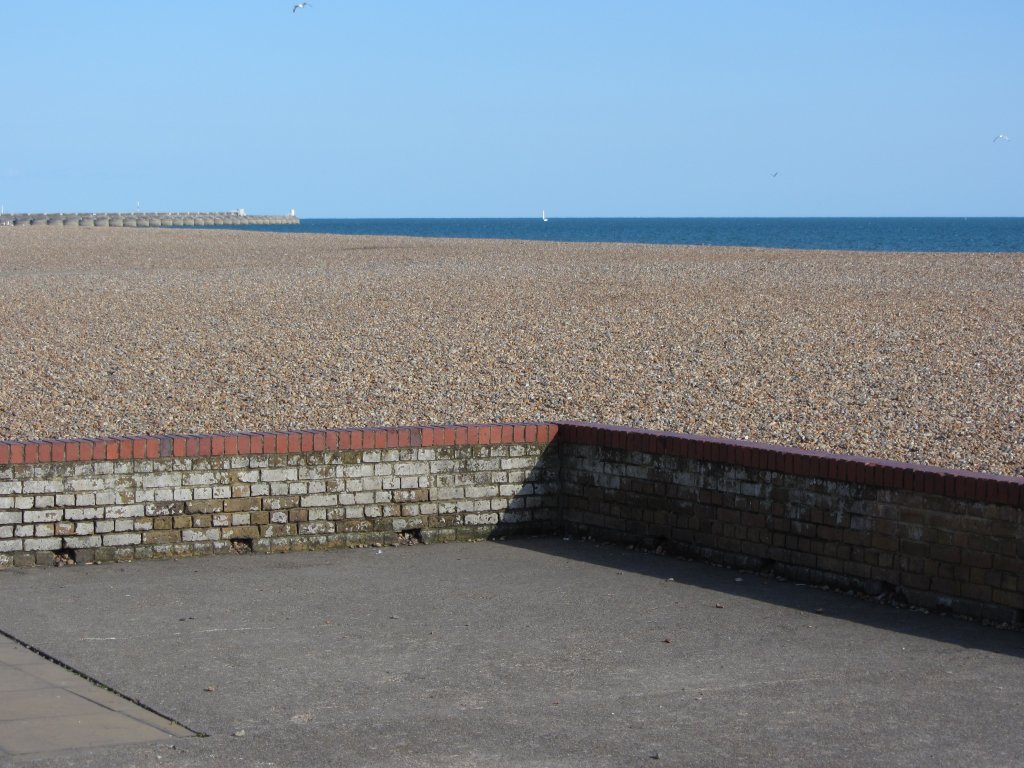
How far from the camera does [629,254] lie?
1435 inches

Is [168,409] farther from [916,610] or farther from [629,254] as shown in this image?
[629,254]

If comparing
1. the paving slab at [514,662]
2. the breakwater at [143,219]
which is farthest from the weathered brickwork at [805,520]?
the breakwater at [143,219]

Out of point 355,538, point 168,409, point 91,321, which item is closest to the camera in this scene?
point 355,538

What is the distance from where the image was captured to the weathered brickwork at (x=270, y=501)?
744cm

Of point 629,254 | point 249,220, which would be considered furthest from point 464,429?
point 249,220

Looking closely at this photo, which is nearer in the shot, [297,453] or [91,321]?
[297,453]

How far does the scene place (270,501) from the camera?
25.8ft

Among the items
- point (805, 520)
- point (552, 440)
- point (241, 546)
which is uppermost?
point (552, 440)

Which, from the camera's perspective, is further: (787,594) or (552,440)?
(552,440)

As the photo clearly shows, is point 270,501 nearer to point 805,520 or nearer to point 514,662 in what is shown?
point 514,662

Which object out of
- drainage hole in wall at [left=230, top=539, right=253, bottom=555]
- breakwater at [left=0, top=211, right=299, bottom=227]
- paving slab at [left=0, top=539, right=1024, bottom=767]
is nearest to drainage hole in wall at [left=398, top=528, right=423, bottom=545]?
paving slab at [left=0, top=539, right=1024, bottom=767]

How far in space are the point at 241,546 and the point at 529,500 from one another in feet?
5.95

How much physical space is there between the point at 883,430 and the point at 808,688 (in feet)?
20.0

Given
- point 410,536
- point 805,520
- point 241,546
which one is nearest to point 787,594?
point 805,520
